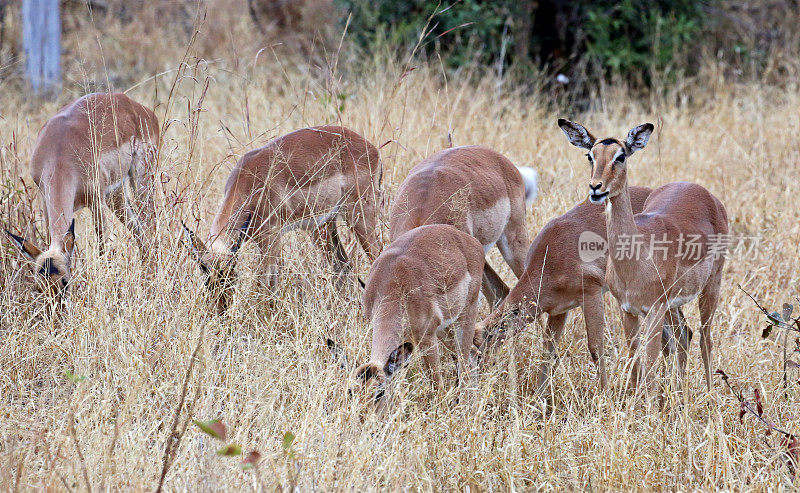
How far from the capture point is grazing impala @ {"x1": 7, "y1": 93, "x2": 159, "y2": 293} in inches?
180

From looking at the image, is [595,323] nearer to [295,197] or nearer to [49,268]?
[295,197]

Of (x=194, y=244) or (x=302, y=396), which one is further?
(x=194, y=244)

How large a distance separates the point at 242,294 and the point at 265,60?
7370 mm

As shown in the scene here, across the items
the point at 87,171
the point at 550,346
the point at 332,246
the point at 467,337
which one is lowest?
the point at 550,346

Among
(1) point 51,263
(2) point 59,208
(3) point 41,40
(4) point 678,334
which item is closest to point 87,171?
(2) point 59,208

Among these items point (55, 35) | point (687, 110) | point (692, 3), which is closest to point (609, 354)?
point (687, 110)

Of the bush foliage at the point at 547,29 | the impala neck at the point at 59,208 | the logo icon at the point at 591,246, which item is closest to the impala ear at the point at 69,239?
the impala neck at the point at 59,208

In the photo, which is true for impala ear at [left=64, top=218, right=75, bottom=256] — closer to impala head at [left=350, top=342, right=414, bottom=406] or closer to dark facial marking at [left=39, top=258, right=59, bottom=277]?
dark facial marking at [left=39, top=258, right=59, bottom=277]

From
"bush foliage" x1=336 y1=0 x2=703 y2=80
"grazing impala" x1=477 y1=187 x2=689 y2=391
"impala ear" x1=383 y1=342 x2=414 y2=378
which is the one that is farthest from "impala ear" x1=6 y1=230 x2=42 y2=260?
"bush foliage" x1=336 y1=0 x2=703 y2=80

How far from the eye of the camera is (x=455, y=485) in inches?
128

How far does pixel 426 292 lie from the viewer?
3.90m

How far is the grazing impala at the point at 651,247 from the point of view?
3669 mm

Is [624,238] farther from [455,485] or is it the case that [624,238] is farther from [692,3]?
[692,3]

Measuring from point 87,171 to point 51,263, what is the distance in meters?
0.78
